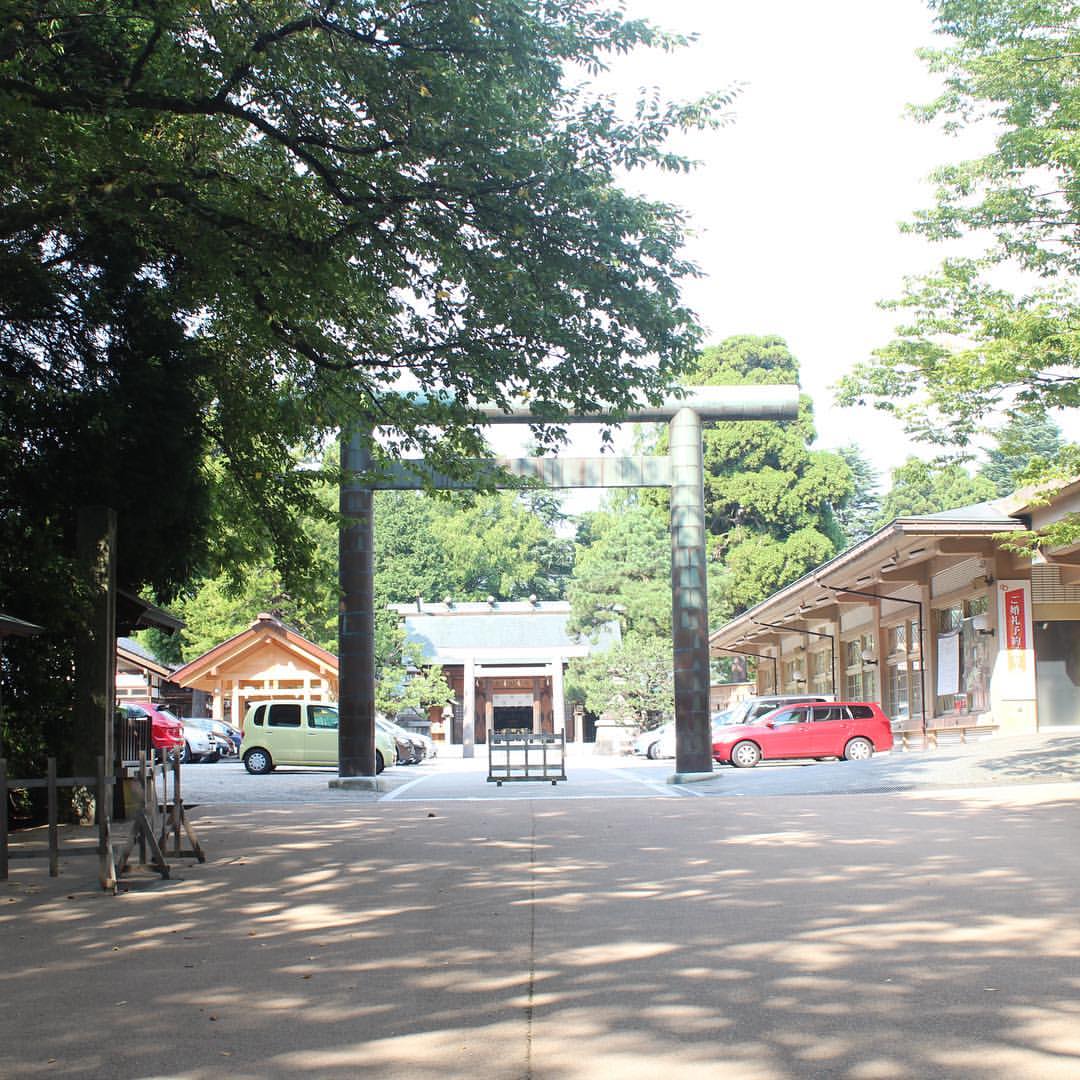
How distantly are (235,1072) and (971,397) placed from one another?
1431 centimetres

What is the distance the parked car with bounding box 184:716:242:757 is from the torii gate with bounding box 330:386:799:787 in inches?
802

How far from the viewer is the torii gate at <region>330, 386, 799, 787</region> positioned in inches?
809

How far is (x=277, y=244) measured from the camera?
1117 cm

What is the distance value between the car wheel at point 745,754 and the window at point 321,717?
9.53 m

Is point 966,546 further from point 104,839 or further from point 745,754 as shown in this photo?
point 104,839

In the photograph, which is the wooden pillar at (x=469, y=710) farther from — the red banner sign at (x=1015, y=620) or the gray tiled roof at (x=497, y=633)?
the red banner sign at (x=1015, y=620)

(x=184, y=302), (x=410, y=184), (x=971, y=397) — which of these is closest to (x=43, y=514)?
(x=184, y=302)

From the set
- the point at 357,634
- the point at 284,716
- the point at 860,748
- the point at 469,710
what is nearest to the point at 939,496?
the point at 469,710

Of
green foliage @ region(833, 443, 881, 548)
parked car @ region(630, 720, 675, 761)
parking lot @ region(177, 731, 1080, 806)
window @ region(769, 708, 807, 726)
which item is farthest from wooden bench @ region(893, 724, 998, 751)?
green foliage @ region(833, 443, 881, 548)

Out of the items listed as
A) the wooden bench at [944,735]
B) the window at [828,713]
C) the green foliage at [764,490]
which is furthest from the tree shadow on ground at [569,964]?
the green foliage at [764,490]

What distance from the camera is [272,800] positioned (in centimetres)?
1883

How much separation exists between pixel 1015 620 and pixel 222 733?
2552cm

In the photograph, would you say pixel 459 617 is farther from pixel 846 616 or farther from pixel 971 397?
pixel 971 397

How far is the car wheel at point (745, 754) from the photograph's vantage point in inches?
1105
